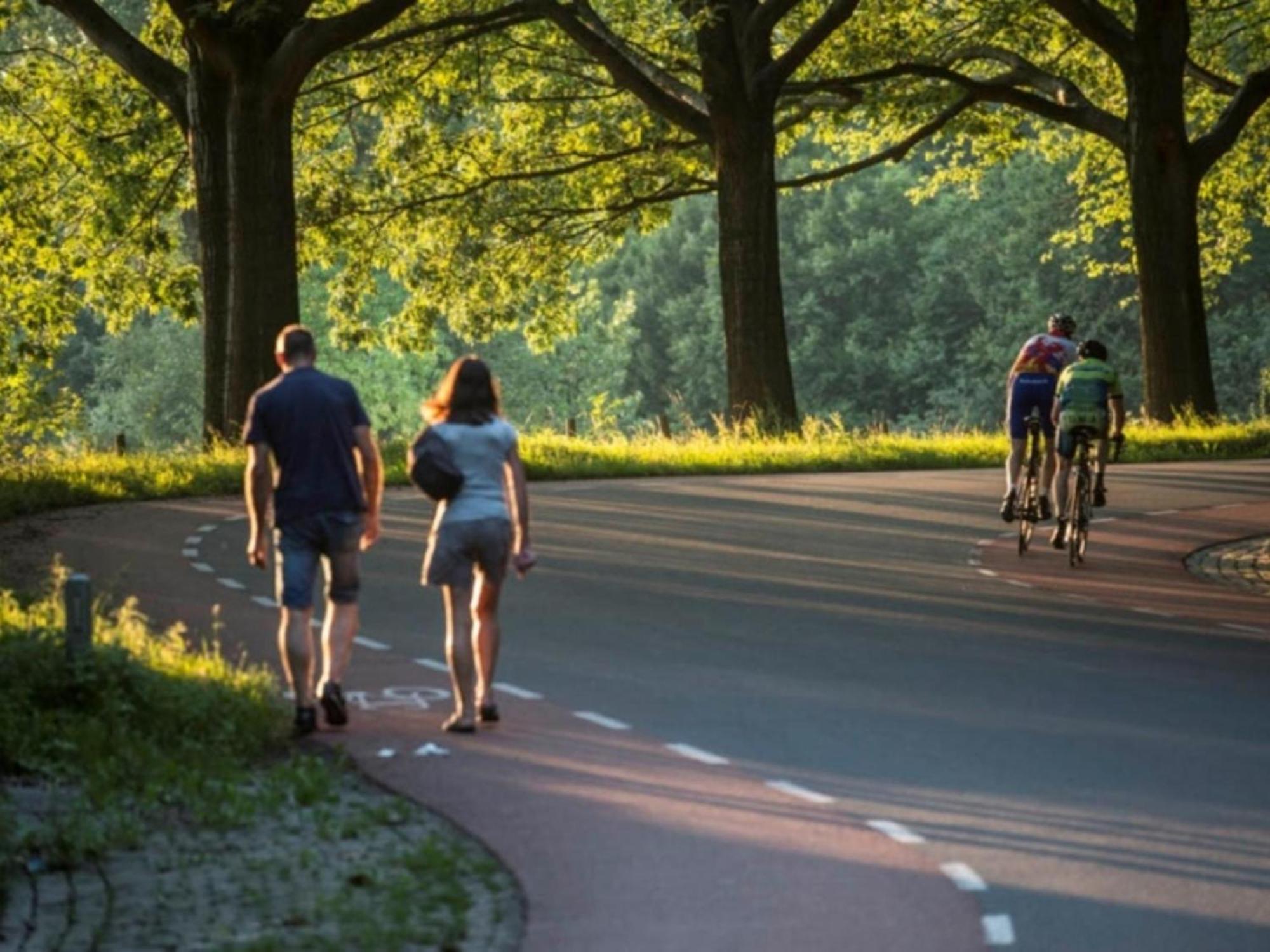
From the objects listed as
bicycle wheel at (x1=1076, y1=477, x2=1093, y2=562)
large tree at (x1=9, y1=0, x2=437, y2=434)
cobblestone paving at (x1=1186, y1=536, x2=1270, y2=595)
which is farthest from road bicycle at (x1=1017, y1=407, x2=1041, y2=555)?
large tree at (x1=9, y1=0, x2=437, y2=434)

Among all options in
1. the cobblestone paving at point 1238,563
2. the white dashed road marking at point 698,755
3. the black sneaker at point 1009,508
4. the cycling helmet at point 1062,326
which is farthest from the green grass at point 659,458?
the white dashed road marking at point 698,755

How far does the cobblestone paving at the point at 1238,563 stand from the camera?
20328mm

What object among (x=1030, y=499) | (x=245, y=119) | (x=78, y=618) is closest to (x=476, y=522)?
(x=78, y=618)

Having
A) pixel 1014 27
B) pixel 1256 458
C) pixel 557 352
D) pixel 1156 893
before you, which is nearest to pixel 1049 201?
pixel 557 352

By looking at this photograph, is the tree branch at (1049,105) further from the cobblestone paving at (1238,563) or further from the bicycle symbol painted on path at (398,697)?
the bicycle symbol painted on path at (398,697)

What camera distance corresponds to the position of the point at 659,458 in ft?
109

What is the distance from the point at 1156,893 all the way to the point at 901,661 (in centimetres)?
612

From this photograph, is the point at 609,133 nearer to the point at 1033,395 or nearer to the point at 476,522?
the point at 1033,395

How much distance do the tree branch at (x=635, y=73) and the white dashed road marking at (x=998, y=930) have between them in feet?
92.6

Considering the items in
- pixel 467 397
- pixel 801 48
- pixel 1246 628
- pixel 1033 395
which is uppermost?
pixel 801 48

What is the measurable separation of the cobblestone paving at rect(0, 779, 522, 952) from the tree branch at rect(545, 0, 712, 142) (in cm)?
2678

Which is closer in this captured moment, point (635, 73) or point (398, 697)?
point (398, 697)

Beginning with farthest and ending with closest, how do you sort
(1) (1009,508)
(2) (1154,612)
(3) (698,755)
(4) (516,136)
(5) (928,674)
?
(4) (516,136)
(1) (1009,508)
(2) (1154,612)
(5) (928,674)
(3) (698,755)

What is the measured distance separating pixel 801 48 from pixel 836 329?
5219 centimetres
